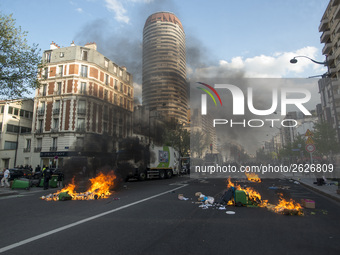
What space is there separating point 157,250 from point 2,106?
4719 centimetres

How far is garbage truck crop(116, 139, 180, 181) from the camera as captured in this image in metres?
18.2

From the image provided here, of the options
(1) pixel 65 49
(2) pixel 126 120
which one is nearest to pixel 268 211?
(2) pixel 126 120

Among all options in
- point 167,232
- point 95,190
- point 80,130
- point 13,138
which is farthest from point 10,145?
point 167,232

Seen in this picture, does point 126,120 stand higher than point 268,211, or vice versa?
point 126,120

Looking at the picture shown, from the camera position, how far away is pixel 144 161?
68.2 feet

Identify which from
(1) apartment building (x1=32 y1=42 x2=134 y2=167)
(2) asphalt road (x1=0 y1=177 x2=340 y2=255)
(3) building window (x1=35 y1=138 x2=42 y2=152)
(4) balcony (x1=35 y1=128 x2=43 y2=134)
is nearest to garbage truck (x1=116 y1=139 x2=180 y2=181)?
(2) asphalt road (x1=0 y1=177 x2=340 y2=255)

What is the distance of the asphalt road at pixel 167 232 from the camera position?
12.6 feet

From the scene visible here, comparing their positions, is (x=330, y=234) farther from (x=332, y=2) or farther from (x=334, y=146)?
(x=332, y=2)

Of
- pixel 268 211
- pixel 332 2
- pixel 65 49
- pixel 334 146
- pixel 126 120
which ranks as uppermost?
pixel 332 2

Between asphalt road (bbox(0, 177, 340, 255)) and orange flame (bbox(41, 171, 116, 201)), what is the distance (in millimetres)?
2604

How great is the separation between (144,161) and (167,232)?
53.2 feet

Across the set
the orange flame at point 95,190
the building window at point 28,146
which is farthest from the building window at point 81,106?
the orange flame at point 95,190

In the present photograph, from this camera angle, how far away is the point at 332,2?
120 ft

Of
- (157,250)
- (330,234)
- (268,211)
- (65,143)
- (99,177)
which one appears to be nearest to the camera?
(157,250)
